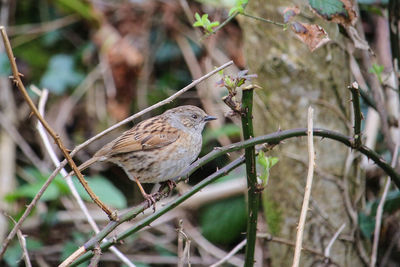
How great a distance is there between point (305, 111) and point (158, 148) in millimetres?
920

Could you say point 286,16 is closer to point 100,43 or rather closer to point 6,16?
point 100,43

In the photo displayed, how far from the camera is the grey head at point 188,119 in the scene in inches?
133

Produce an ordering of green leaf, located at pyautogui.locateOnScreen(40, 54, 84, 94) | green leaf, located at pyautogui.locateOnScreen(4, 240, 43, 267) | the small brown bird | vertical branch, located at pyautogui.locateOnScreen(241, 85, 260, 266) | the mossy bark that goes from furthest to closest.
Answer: green leaf, located at pyautogui.locateOnScreen(40, 54, 84, 94)
green leaf, located at pyautogui.locateOnScreen(4, 240, 43, 267)
the mossy bark
the small brown bird
vertical branch, located at pyautogui.locateOnScreen(241, 85, 260, 266)

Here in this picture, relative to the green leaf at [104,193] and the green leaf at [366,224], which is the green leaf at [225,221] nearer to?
the green leaf at [104,193]

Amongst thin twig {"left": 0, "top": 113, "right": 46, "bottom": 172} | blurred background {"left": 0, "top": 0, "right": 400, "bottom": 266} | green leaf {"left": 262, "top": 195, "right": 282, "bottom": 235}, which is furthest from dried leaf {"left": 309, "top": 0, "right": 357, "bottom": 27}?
thin twig {"left": 0, "top": 113, "right": 46, "bottom": 172}

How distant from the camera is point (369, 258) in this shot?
132 inches

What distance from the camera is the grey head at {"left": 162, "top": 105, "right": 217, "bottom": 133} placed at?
339cm

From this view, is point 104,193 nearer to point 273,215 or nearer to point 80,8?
point 273,215

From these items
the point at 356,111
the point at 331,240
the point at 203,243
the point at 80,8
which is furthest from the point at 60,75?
the point at 356,111

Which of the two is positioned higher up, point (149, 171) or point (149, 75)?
point (149, 75)

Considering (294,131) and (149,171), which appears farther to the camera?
(149,171)

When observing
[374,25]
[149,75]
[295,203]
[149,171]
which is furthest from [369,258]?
[149,75]

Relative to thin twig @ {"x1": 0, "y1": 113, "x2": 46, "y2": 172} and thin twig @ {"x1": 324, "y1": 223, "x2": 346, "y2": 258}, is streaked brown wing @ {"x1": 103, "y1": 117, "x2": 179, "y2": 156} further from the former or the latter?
thin twig @ {"x1": 0, "y1": 113, "x2": 46, "y2": 172}

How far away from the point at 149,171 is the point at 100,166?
2.25 metres
